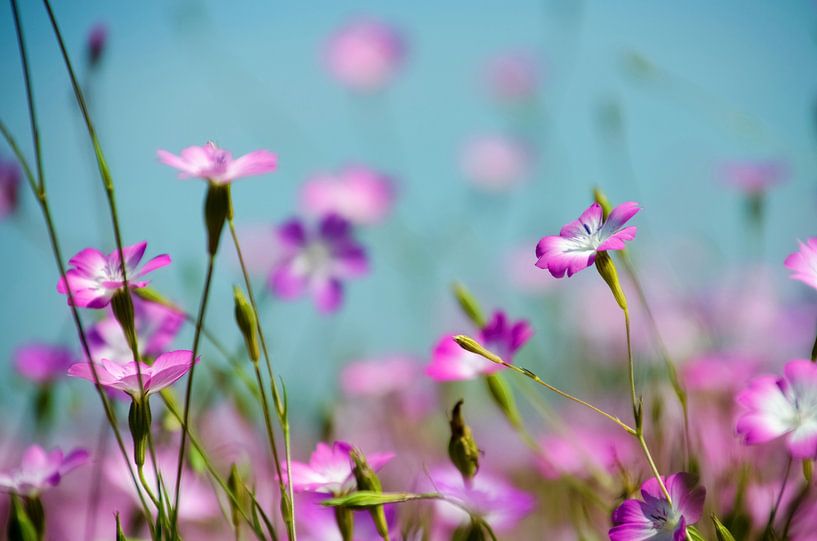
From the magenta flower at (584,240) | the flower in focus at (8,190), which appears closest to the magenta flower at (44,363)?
the flower in focus at (8,190)

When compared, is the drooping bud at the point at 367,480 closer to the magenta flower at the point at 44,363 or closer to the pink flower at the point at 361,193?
the magenta flower at the point at 44,363

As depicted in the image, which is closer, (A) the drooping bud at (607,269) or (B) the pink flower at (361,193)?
(A) the drooping bud at (607,269)

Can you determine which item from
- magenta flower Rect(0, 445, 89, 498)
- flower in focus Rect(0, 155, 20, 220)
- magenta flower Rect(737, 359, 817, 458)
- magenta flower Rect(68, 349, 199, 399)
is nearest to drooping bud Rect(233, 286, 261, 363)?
magenta flower Rect(68, 349, 199, 399)

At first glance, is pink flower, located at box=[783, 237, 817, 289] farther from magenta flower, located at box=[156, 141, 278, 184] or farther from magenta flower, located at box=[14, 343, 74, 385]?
magenta flower, located at box=[14, 343, 74, 385]

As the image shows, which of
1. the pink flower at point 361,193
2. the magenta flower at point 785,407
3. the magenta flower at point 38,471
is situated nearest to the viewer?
the magenta flower at point 785,407

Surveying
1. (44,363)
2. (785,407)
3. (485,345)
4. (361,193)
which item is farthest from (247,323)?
(361,193)

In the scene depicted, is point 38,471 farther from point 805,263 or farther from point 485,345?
point 805,263

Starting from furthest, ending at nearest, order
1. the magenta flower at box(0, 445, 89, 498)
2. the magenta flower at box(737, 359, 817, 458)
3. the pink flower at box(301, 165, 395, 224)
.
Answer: the pink flower at box(301, 165, 395, 224), the magenta flower at box(0, 445, 89, 498), the magenta flower at box(737, 359, 817, 458)

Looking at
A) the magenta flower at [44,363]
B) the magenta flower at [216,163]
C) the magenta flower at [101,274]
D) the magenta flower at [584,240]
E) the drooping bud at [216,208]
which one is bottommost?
the magenta flower at [44,363]
